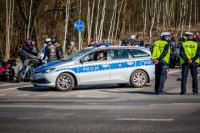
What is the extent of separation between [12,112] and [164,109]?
3359mm

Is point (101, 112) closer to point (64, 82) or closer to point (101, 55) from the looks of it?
point (64, 82)

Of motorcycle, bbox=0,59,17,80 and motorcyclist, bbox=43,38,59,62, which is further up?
motorcyclist, bbox=43,38,59,62

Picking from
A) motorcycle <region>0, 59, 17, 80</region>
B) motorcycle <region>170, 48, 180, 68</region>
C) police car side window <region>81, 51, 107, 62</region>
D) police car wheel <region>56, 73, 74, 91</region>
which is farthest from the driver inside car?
motorcycle <region>170, 48, 180, 68</region>

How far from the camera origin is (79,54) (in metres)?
19.0

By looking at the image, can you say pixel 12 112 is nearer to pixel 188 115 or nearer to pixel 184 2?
pixel 188 115

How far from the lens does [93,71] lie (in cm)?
1866

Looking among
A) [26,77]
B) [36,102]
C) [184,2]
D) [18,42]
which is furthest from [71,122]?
[184,2]

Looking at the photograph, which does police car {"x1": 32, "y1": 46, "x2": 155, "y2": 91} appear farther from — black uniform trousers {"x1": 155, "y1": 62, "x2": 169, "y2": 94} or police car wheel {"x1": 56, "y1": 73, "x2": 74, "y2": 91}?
black uniform trousers {"x1": 155, "y1": 62, "x2": 169, "y2": 94}

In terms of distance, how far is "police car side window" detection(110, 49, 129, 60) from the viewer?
19062mm

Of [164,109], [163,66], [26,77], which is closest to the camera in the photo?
[164,109]

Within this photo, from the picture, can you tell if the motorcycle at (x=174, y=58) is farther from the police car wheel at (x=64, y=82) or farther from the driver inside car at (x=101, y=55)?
the police car wheel at (x=64, y=82)

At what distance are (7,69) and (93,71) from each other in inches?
284

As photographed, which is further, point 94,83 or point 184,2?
point 184,2

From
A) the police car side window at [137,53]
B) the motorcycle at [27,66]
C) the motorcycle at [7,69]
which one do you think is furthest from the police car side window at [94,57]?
the motorcycle at [7,69]
